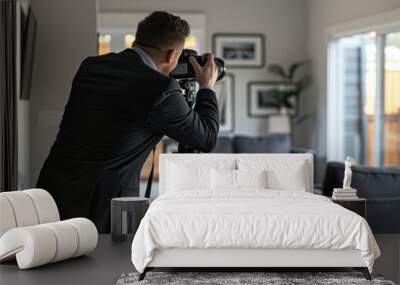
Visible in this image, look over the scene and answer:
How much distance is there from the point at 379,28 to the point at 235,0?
2519 millimetres

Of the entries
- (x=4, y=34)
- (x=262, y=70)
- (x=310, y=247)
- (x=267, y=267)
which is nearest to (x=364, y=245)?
(x=310, y=247)

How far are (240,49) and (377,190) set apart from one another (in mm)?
5530

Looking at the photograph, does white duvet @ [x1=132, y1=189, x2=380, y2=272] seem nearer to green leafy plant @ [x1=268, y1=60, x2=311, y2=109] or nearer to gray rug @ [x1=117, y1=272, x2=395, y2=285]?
gray rug @ [x1=117, y1=272, x2=395, y2=285]

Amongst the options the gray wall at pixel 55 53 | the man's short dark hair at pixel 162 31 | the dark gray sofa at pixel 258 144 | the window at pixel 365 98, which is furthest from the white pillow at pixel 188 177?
the dark gray sofa at pixel 258 144

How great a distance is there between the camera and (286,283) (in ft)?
10.0

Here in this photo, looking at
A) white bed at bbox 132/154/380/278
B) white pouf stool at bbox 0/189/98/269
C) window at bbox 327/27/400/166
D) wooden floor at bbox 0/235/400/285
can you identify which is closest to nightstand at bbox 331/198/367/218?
wooden floor at bbox 0/235/400/285

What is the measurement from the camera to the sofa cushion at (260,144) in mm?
9094

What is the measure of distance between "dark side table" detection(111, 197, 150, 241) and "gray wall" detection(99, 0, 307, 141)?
260 inches

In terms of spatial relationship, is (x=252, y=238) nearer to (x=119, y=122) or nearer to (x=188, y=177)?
(x=119, y=122)

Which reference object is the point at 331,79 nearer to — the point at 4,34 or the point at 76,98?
the point at 4,34

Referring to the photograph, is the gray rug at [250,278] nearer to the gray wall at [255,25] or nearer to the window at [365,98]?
the window at [365,98]

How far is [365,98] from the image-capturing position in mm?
8805

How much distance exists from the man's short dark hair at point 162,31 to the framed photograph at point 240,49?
23.4ft

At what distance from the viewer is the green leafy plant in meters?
9.78
